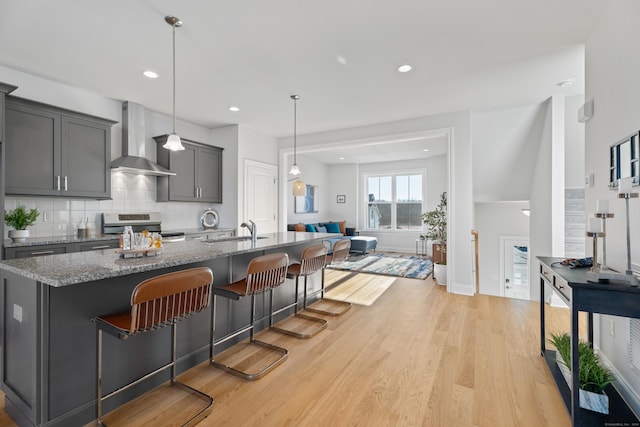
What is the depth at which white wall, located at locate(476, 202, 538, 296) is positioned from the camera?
6.48 metres

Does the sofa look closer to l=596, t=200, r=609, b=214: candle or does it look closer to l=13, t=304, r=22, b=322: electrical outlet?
l=596, t=200, r=609, b=214: candle

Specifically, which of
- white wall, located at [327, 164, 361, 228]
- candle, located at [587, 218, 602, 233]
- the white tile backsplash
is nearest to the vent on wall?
candle, located at [587, 218, 602, 233]

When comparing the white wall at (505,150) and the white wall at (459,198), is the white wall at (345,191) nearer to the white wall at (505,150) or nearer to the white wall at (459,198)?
the white wall at (505,150)

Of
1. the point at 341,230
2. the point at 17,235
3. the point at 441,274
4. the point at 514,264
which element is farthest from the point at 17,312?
the point at 514,264

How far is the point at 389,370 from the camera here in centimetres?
239

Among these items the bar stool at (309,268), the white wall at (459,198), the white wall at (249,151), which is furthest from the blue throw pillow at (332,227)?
the bar stool at (309,268)

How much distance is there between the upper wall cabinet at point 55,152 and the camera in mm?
3100

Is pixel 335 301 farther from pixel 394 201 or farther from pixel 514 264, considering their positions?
pixel 394 201

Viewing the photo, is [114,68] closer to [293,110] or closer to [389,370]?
[293,110]

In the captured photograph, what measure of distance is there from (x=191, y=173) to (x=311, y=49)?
3.15 metres

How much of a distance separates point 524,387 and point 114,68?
4825 mm

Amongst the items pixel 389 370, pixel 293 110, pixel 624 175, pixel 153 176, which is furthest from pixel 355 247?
pixel 624 175

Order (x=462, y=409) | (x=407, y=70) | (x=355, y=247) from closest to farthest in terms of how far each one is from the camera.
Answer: (x=462, y=409)
(x=407, y=70)
(x=355, y=247)

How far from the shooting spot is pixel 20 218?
3.13 meters
